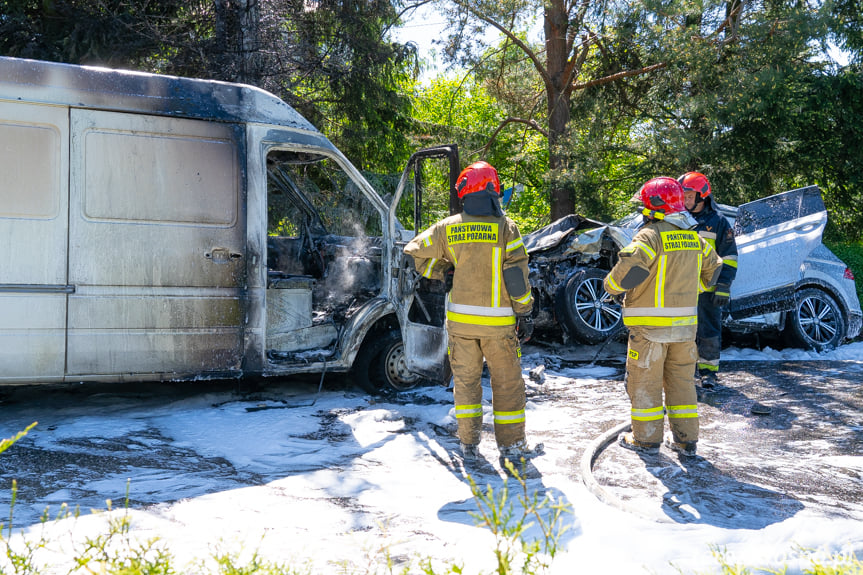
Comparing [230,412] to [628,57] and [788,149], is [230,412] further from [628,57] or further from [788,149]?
[628,57]

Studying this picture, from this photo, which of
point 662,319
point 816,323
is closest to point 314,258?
point 662,319

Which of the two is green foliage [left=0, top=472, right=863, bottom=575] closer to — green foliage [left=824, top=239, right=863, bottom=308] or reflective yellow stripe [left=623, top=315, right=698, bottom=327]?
reflective yellow stripe [left=623, top=315, right=698, bottom=327]

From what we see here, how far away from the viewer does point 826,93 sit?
10602 millimetres

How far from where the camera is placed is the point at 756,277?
805cm

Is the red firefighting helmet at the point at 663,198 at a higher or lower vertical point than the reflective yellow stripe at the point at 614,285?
higher

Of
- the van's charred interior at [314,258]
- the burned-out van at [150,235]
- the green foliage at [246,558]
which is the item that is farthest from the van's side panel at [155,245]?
the green foliage at [246,558]

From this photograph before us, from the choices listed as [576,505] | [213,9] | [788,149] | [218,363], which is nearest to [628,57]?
[788,149]

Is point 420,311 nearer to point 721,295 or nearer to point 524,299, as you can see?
point 524,299

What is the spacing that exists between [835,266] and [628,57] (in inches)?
226

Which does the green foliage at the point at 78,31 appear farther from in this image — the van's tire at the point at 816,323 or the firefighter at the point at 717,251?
the van's tire at the point at 816,323

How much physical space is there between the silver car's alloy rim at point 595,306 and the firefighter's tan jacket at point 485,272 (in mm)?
3738

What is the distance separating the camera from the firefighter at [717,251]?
6.60 m

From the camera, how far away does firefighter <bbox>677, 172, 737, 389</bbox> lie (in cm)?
660

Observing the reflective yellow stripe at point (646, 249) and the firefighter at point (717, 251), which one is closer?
the reflective yellow stripe at point (646, 249)
